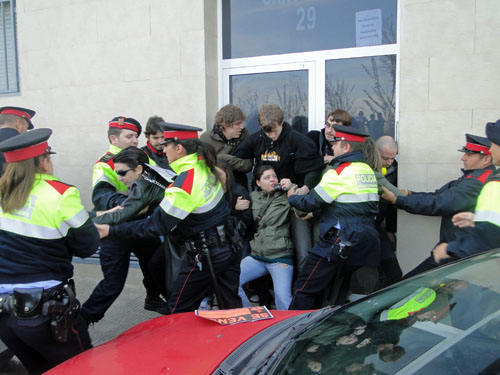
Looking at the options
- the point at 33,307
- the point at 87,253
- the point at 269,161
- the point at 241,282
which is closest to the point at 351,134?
the point at 269,161

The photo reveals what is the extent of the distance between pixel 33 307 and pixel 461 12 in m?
4.52

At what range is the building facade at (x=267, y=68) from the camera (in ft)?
14.1

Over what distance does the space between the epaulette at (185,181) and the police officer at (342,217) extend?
102cm

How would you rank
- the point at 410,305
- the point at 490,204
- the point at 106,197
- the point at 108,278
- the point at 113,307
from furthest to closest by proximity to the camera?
the point at 113,307 → the point at 108,278 → the point at 106,197 → the point at 490,204 → the point at 410,305

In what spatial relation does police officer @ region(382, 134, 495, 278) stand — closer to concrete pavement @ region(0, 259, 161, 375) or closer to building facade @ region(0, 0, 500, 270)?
building facade @ region(0, 0, 500, 270)

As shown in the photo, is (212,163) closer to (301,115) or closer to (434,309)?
(434,309)

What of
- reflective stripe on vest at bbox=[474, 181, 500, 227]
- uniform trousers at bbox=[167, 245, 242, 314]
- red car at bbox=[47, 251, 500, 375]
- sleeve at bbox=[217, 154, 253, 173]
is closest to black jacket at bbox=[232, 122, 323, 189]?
sleeve at bbox=[217, 154, 253, 173]

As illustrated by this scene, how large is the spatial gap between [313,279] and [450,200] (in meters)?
1.34

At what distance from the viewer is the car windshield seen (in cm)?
142

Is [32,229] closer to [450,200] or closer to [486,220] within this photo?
[486,220]

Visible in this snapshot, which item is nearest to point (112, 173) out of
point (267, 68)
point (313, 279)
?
point (313, 279)

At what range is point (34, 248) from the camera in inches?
91.3

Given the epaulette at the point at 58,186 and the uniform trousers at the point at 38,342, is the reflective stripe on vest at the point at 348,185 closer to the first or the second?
the epaulette at the point at 58,186

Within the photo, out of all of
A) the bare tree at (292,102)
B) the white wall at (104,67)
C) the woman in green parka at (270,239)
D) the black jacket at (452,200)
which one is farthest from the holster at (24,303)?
the bare tree at (292,102)
